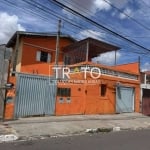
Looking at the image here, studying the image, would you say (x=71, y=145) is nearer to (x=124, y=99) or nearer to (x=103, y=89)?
(x=103, y=89)

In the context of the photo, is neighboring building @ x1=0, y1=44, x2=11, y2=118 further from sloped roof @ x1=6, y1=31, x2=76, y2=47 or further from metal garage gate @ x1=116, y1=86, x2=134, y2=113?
metal garage gate @ x1=116, y1=86, x2=134, y2=113

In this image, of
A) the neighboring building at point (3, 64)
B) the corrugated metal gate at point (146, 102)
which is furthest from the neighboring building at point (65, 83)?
the corrugated metal gate at point (146, 102)

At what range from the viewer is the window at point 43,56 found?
2503 cm

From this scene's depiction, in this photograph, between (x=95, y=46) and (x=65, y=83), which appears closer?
(x=65, y=83)

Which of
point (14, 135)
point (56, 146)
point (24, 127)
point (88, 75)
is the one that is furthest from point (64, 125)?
point (88, 75)

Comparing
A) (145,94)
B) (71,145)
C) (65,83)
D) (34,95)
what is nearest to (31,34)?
(65,83)

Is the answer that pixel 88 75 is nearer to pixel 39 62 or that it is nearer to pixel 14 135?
pixel 39 62

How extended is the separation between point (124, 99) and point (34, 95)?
29.3ft

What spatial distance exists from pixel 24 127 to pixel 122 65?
16.1 m

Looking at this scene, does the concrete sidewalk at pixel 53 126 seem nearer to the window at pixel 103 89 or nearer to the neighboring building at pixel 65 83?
the neighboring building at pixel 65 83

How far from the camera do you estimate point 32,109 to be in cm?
1636

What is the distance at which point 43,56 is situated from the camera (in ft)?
83.5

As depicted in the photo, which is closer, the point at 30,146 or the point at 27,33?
the point at 30,146

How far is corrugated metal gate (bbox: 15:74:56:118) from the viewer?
1573 cm
